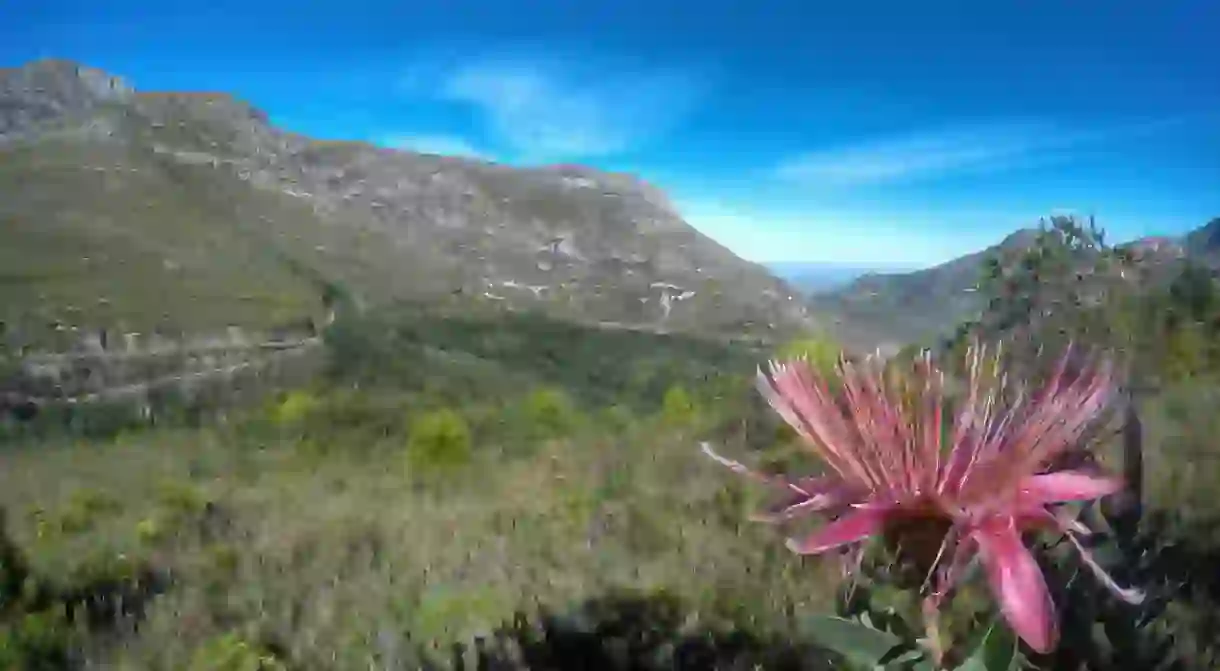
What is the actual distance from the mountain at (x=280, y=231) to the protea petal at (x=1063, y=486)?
2170 inches

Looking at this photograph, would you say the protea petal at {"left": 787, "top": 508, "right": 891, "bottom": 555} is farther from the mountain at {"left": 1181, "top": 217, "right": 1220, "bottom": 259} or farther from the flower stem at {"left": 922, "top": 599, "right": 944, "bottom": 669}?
the mountain at {"left": 1181, "top": 217, "right": 1220, "bottom": 259}

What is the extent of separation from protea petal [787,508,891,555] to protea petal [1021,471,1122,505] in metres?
0.16

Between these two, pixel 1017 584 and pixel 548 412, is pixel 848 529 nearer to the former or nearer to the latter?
pixel 1017 584

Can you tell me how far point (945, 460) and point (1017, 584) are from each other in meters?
0.18

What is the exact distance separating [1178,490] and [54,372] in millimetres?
52067

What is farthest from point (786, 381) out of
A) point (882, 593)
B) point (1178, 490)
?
A: point (1178, 490)

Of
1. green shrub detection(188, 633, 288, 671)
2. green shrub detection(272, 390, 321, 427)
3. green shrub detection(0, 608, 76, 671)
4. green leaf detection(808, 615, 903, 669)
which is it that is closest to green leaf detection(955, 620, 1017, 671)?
green leaf detection(808, 615, 903, 669)

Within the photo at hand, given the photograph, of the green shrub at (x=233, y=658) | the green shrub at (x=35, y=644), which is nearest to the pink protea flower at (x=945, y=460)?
the green shrub at (x=233, y=658)

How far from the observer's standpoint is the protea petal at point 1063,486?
0.97 meters

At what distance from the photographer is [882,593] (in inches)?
54.9

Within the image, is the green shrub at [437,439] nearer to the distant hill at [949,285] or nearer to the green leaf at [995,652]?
the distant hill at [949,285]

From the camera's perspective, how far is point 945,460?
1052 millimetres

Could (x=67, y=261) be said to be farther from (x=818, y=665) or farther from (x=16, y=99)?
(x=818, y=665)

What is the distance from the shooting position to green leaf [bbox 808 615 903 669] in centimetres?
115
